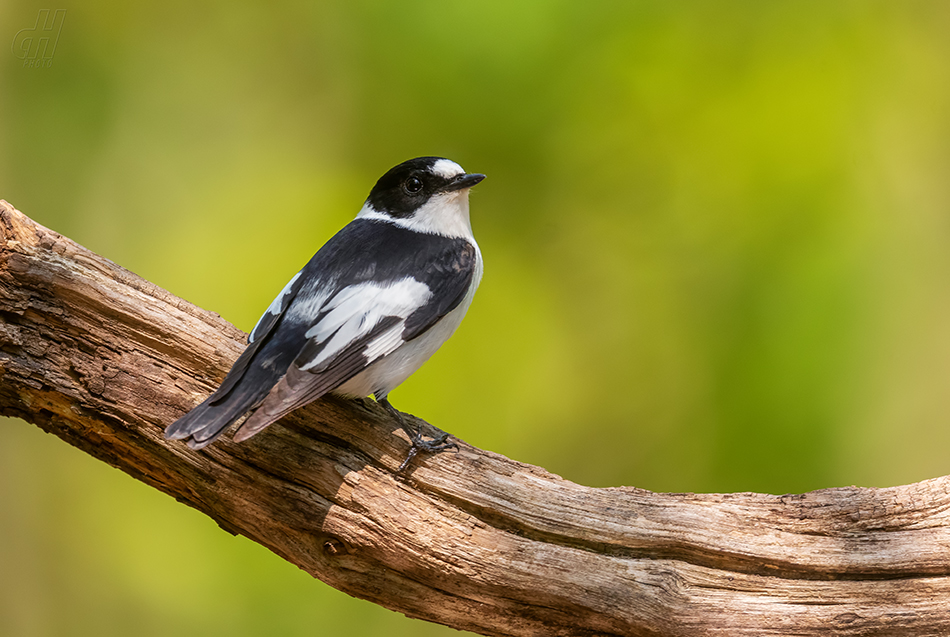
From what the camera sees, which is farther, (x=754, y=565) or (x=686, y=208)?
(x=686, y=208)

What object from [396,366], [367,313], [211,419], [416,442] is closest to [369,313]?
[367,313]

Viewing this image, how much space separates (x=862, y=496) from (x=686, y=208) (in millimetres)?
2408

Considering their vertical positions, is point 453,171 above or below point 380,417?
above

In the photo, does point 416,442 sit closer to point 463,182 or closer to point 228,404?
point 228,404

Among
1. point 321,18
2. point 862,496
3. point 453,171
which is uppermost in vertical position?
point 321,18

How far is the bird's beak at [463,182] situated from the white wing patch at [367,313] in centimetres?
48

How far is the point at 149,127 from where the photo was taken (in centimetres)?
438

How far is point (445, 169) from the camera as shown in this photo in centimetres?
270

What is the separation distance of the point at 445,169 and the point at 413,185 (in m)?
0.13

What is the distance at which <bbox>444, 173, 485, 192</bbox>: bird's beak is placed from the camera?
105 inches

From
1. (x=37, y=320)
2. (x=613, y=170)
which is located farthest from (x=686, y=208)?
(x=37, y=320)

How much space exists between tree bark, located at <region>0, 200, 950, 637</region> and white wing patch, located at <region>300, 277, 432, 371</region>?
26 centimetres

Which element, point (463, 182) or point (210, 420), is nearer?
point (210, 420)

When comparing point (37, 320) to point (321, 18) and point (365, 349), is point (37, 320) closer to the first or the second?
point (365, 349)
